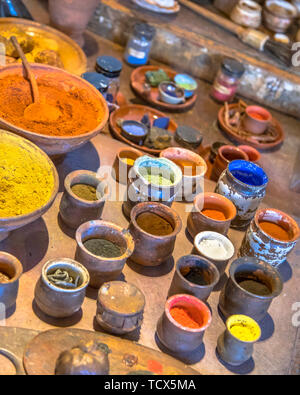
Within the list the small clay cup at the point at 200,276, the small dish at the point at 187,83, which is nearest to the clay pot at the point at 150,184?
the small clay cup at the point at 200,276

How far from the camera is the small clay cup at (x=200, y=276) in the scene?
2252mm

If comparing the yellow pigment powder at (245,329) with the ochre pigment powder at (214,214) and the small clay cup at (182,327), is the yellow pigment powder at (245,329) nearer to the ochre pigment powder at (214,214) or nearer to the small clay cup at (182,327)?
the small clay cup at (182,327)

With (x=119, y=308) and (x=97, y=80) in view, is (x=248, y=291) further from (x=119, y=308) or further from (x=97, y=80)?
(x=97, y=80)

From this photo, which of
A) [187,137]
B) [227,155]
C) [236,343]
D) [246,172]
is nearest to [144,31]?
[187,137]

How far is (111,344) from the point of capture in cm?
212

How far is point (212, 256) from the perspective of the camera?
8.14ft

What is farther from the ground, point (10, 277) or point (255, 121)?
point (10, 277)

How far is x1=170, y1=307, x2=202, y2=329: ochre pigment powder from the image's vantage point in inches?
86.1

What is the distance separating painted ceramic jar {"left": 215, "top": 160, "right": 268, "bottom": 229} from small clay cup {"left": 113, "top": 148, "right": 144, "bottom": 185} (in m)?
0.51

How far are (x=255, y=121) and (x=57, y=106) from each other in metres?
1.81

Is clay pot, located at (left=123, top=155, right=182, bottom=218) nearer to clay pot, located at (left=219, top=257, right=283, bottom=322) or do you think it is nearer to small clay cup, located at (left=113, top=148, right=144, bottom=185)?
small clay cup, located at (left=113, top=148, right=144, bottom=185)

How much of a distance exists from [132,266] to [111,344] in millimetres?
491
